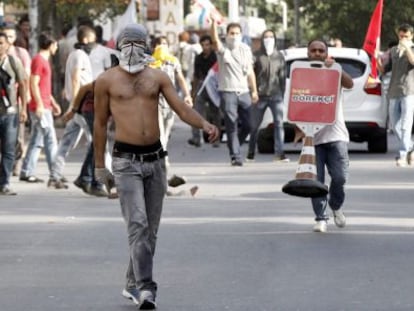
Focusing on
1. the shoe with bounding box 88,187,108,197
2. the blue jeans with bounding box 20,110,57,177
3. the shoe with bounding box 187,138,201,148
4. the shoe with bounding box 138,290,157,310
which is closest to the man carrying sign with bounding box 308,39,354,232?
the shoe with bounding box 88,187,108,197

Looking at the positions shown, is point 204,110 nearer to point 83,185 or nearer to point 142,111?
point 83,185

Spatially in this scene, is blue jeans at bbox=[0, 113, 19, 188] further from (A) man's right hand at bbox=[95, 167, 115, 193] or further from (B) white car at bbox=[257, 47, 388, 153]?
(A) man's right hand at bbox=[95, 167, 115, 193]

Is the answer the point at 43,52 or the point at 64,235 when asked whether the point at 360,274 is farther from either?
the point at 43,52

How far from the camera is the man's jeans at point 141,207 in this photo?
10000 millimetres

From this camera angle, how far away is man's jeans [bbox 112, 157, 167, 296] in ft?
32.8

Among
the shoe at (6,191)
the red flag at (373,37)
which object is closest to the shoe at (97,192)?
the shoe at (6,191)

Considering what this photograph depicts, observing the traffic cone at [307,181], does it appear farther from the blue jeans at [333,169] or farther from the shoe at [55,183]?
the shoe at [55,183]

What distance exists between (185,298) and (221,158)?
46.6 feet

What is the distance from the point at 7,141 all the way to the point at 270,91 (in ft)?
20.2

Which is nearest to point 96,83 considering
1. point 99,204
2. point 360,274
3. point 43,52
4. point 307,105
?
point 360,274

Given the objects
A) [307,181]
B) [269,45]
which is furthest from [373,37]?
[307,181]

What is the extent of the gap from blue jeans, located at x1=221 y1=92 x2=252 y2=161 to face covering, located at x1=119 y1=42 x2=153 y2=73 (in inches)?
497

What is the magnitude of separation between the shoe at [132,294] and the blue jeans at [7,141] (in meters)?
8.24

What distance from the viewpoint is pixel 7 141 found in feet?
60.2
